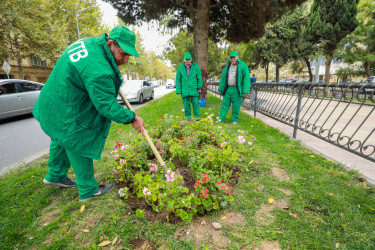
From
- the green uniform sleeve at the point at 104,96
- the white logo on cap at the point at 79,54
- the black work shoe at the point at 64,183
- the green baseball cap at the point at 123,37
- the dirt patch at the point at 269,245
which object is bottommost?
the dirt patch at the point at 269,245

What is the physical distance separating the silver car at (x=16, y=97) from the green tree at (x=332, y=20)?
17.8 metres

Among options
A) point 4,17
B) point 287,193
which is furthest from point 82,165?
point 4,17

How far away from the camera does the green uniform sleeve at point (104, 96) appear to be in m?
1.62

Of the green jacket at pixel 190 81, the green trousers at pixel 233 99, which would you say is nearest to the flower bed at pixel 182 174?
the green jacket at pixel 190 81

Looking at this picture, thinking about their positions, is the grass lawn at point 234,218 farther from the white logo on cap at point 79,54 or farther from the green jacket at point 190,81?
the green jacket at point 190,81

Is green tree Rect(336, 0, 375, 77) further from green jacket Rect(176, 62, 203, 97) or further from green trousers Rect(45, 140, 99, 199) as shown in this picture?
green trousers Rect(45, 140, 99, 199)

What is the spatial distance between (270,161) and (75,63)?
2.94m

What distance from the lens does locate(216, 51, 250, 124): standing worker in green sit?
507 centimetres

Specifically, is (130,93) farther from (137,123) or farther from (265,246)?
(265,246)

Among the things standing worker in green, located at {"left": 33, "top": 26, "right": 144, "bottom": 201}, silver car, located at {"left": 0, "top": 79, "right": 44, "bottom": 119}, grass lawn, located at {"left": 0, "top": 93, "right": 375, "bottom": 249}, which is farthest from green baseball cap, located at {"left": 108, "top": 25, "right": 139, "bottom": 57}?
silver car, located at {"left": 0, "top": 79, "right": 44, "bottom": 119}

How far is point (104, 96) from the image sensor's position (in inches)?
65.7

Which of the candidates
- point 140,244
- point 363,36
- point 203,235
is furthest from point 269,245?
point 363,36

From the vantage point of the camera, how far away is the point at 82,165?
2.00 metres

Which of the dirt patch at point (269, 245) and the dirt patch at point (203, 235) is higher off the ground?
the dirt patch at point (203, 235)
